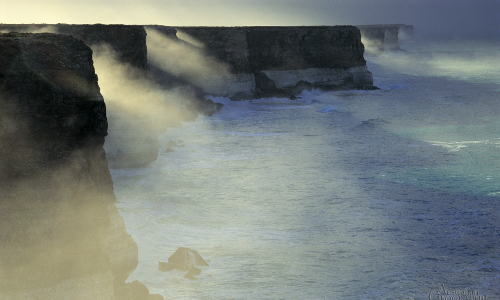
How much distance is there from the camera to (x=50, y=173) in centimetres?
724

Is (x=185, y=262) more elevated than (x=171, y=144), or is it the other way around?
(x=185, y=262)

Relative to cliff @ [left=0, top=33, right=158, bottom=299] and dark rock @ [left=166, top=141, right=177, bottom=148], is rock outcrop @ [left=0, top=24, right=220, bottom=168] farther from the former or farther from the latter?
cliff @ [left=0, top=33, right=158, bottom=299]

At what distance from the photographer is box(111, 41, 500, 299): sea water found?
42.4ft

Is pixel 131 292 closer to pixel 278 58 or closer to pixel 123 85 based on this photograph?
pixel 123 85

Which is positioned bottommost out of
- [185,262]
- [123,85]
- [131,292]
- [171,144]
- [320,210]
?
[320,210]

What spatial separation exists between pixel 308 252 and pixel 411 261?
258cm

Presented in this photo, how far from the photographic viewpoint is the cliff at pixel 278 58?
1884 inches

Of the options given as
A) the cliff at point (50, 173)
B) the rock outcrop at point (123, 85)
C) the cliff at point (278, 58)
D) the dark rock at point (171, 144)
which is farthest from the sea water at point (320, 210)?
the cliff at point (278, 58)

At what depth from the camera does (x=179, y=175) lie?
74.1 feet

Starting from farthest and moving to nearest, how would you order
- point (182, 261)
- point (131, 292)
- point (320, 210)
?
point (320, 210) < point (182, 261) < point (131, 292)

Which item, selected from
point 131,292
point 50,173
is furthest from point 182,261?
point 50,173

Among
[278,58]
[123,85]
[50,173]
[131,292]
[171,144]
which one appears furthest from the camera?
[278,58]

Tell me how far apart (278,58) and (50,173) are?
4634 cm

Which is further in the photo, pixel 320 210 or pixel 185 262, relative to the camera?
pixel 320 210
